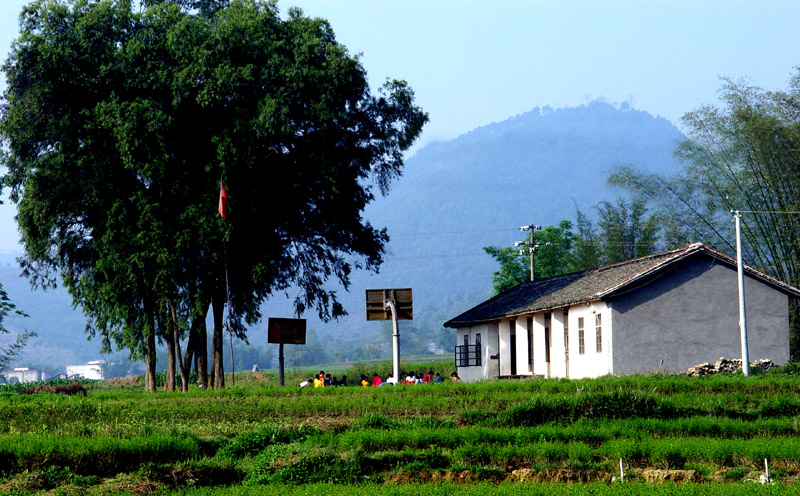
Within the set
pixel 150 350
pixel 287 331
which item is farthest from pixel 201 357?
pixel 287 331

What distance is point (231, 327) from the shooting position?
38281mm

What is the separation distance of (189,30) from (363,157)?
908 centimetres

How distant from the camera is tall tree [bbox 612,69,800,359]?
42469 mm

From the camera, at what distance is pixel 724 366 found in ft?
109

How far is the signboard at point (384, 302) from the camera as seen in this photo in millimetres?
33188

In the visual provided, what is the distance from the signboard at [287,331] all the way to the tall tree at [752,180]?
67.8 ft

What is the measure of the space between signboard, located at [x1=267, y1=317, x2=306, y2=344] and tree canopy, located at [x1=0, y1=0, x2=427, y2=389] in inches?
78.1

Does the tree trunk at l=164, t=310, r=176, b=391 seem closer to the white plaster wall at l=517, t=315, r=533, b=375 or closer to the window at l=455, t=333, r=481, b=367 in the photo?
the white plaster wall at l=517, t=315, r=533, b=375

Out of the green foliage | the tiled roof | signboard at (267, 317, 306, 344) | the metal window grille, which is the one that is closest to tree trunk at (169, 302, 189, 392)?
signboard at (267, 317, 306, 344)

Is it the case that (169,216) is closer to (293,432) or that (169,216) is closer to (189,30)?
(189,30)

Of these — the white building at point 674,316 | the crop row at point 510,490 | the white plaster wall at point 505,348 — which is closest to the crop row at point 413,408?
the crop row at point 510,490

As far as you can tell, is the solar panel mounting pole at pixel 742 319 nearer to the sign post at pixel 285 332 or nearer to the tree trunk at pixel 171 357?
the sign post at pixel 285 332

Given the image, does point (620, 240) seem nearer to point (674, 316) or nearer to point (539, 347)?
point (539, 347)

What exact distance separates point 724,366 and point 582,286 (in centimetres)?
708
